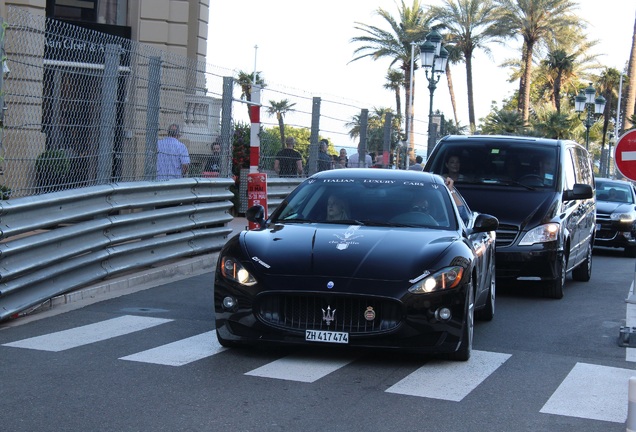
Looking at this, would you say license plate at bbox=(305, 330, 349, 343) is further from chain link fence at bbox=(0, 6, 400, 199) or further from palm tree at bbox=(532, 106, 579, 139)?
palm tree at bbox=(532, 106, 579, 139)

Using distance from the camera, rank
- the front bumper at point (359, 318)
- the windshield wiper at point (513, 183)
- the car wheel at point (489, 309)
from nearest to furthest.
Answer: the front bumper at point (359, 318) < the car wheel at point (489, 309) < the windshield wiper at point (513, 183)

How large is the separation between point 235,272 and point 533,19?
46.3 metres

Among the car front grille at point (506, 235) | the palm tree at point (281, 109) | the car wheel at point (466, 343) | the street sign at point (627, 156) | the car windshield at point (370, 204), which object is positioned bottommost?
the car wheel at point (466, 343)

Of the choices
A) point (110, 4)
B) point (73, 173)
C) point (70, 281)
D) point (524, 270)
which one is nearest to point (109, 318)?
point (70, 281)

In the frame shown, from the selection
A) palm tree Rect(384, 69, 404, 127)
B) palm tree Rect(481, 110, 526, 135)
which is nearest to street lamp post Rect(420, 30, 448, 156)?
palm tree Rect(481, 110, 526, 135)

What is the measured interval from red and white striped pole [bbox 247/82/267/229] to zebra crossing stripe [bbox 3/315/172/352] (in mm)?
6240

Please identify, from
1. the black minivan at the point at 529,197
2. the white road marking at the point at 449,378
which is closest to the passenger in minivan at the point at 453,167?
the black minivan at the point at 529,197

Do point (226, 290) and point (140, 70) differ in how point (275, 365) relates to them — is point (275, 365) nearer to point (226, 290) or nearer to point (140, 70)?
point (226, 290)

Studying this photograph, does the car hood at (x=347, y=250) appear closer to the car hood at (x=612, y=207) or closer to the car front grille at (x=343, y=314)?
the car front grille at (x=343, y=314)

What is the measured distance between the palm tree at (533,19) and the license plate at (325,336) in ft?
150

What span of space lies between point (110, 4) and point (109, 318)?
1621 cm

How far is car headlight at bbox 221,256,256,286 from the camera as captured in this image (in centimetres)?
789

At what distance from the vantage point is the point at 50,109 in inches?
396

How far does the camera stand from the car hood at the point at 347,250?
7820mm
